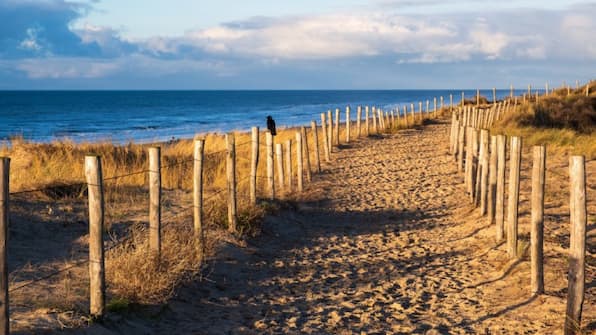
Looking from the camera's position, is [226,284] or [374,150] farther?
[374,150]

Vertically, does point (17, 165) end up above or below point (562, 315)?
above

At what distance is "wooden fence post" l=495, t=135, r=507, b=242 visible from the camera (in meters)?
9.37

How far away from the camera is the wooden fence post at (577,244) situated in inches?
226

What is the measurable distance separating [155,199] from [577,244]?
13.7ft

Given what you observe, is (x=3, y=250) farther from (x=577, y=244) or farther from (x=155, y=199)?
(x=577, y=244)

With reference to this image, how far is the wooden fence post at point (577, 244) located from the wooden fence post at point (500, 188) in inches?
140

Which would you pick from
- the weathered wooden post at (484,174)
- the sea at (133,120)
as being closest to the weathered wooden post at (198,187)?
the weathered wooden post at (484,174)

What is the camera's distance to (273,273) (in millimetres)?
8578

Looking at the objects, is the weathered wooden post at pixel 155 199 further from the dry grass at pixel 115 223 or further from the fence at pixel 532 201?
the fence at pixel 532 201

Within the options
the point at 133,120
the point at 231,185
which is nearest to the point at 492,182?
the point at 231,185

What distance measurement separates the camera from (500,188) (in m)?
9.41

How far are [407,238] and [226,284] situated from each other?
12.5ft

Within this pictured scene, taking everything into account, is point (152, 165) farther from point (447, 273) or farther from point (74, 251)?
point (447, 273)

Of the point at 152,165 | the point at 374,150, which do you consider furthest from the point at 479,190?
the point at 374,150
